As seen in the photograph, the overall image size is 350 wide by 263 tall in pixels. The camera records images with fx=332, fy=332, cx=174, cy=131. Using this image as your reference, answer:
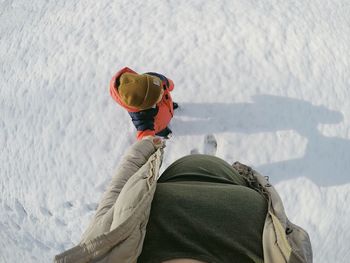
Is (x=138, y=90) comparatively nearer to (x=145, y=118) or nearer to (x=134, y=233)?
(x=145, y=118)

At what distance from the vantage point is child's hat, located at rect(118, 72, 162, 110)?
1681 mm

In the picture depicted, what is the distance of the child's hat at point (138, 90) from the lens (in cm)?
168

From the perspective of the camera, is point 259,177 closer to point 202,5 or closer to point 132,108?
point 132,108

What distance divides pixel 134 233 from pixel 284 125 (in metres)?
1.67

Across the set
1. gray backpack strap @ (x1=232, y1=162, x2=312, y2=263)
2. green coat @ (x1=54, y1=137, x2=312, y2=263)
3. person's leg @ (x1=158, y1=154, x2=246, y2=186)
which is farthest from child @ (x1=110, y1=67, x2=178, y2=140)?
gray backpack strap @ (x1=232, y1=162, x2=312, y2=263)

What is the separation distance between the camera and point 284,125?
2.26 m

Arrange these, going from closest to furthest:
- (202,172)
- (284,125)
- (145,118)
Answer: (202,172) → (145,118) → (284,125)

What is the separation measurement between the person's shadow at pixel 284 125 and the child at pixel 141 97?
41 cm

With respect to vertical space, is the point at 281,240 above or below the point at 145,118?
below

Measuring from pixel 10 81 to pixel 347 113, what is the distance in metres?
2.66

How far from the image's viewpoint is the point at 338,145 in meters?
2.25

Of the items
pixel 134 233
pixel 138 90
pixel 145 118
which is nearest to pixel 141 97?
pixel 138 90

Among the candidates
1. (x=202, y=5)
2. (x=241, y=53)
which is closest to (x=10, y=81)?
(x=202, y=5)

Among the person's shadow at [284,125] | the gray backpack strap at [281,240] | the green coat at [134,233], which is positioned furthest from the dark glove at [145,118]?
the gray backpack strap at [281,240]
